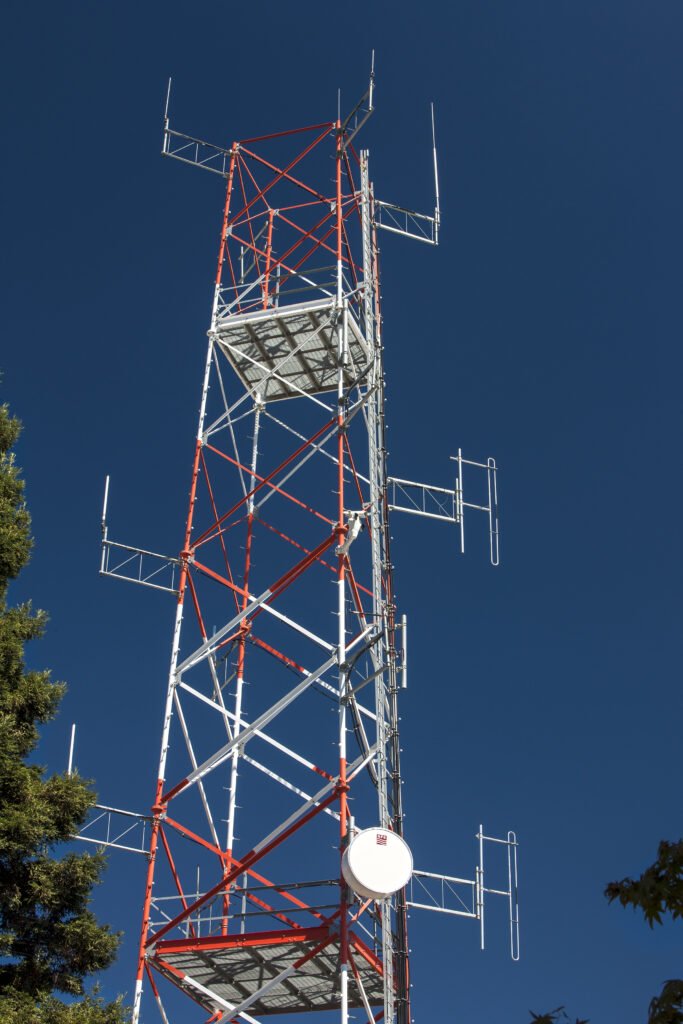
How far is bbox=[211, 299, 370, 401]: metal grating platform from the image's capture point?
24000 millimetres

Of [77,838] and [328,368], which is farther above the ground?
[328,368]

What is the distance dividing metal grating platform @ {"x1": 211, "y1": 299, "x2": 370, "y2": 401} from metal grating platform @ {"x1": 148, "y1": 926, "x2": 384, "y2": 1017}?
11.3 m

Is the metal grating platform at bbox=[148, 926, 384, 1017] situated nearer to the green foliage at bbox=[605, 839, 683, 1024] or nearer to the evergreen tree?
the evergreen tree

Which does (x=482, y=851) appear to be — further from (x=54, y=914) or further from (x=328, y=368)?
(x=328, y=368)

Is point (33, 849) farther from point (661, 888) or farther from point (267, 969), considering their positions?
point (661, 888)

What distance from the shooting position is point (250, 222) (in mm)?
26625

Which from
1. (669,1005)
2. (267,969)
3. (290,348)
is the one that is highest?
(290,348)

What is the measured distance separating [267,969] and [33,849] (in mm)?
4507

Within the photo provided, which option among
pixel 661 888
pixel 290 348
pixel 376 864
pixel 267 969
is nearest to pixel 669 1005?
pixel 661 888

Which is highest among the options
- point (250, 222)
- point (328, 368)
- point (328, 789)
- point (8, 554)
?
point (250, 222)

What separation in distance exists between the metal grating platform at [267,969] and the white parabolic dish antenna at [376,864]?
1.24 meters

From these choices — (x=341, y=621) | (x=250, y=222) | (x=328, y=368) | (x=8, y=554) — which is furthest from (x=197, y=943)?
(x=250, y=222)

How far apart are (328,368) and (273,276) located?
238cm

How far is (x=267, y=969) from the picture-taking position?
18797mm
